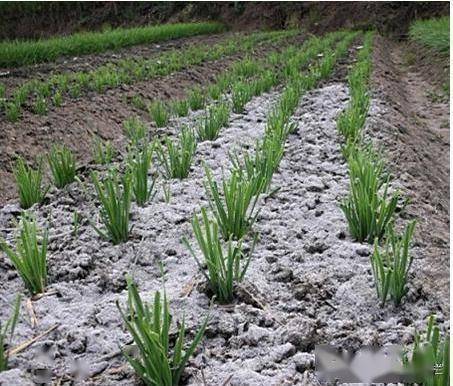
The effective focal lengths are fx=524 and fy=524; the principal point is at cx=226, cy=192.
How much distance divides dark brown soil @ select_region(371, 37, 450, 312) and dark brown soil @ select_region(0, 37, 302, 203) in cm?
181

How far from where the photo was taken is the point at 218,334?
1.41 meters

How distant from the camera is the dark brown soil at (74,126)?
3.34 meters

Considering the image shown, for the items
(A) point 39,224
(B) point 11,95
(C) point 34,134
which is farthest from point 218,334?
(B) point 11,95

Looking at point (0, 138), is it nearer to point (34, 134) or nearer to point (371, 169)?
point (34, 134)

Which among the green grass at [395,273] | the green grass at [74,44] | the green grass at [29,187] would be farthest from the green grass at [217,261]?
the green grass at [74,44]

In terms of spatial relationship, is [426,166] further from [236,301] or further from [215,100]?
[215,100]

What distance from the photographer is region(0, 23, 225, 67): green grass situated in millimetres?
7184

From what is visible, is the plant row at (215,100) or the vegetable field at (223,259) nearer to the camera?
the vegetable field at (223,259)

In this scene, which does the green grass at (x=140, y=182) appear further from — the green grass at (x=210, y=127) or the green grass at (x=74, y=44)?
the green grass at (x=74, y=44)

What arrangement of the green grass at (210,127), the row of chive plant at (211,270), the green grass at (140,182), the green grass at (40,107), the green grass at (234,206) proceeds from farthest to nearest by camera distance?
the green grass at (40,107) < the green grass at (210,127) < the green grass at (140,182) < the green grass at (234,206) < the row of chive plant at (211,270)

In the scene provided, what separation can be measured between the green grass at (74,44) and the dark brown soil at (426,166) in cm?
475

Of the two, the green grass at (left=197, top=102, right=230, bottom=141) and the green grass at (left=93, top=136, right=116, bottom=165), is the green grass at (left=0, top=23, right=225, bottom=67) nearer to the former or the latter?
the green grass at (left=197, top=102, right=230, bottom=141)

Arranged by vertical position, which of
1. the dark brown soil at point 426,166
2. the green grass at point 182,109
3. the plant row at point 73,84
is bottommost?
the dark brown soil at point 426,166

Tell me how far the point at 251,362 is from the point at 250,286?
13.8 inches
